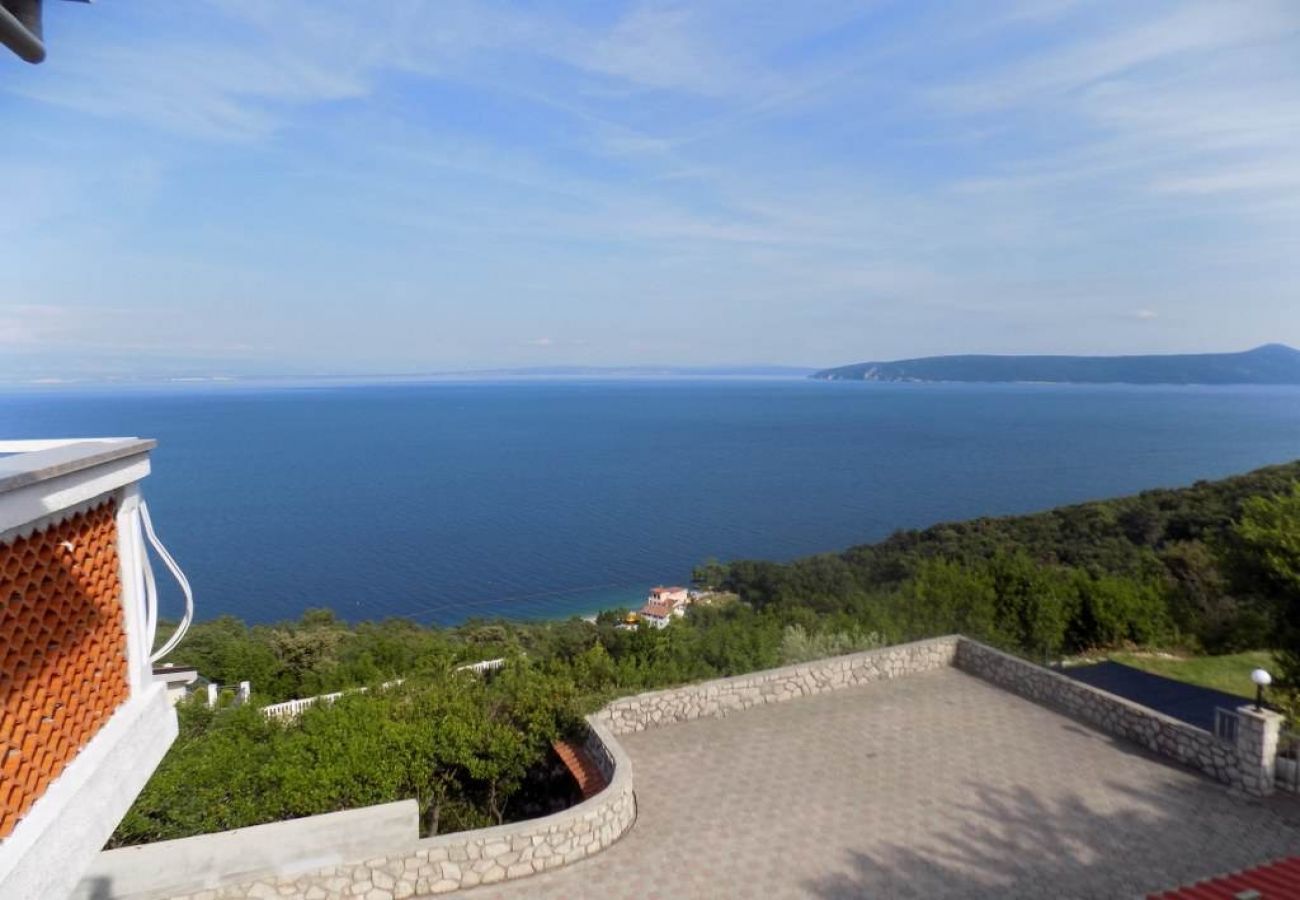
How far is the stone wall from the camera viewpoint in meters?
8.62

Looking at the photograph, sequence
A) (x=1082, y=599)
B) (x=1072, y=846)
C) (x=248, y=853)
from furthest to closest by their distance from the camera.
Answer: (x=1082, y=599), (x=1072, y=846), (x=248, y=853)

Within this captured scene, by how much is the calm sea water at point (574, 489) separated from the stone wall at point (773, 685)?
33633 mm

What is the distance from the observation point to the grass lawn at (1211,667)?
1080 cm

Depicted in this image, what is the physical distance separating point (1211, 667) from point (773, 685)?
293 inches

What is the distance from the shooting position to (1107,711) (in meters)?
8.39

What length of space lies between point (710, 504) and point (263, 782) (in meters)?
61.7

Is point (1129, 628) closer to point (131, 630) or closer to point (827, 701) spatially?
point (827, 701)

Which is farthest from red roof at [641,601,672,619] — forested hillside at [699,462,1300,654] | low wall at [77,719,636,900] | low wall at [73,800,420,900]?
low wall at [73,800,420,900]

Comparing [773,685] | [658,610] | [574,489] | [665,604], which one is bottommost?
[574,489]

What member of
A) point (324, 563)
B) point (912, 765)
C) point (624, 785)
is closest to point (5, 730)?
point (624, 785)

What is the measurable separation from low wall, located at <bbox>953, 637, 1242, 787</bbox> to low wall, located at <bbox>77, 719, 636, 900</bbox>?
5.51 metres

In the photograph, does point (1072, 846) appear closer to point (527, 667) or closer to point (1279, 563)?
point (1279, 563)

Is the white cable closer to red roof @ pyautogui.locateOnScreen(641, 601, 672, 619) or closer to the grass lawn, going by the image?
the grass lawn

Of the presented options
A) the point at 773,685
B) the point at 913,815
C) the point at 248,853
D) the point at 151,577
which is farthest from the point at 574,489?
the point at 151,577
